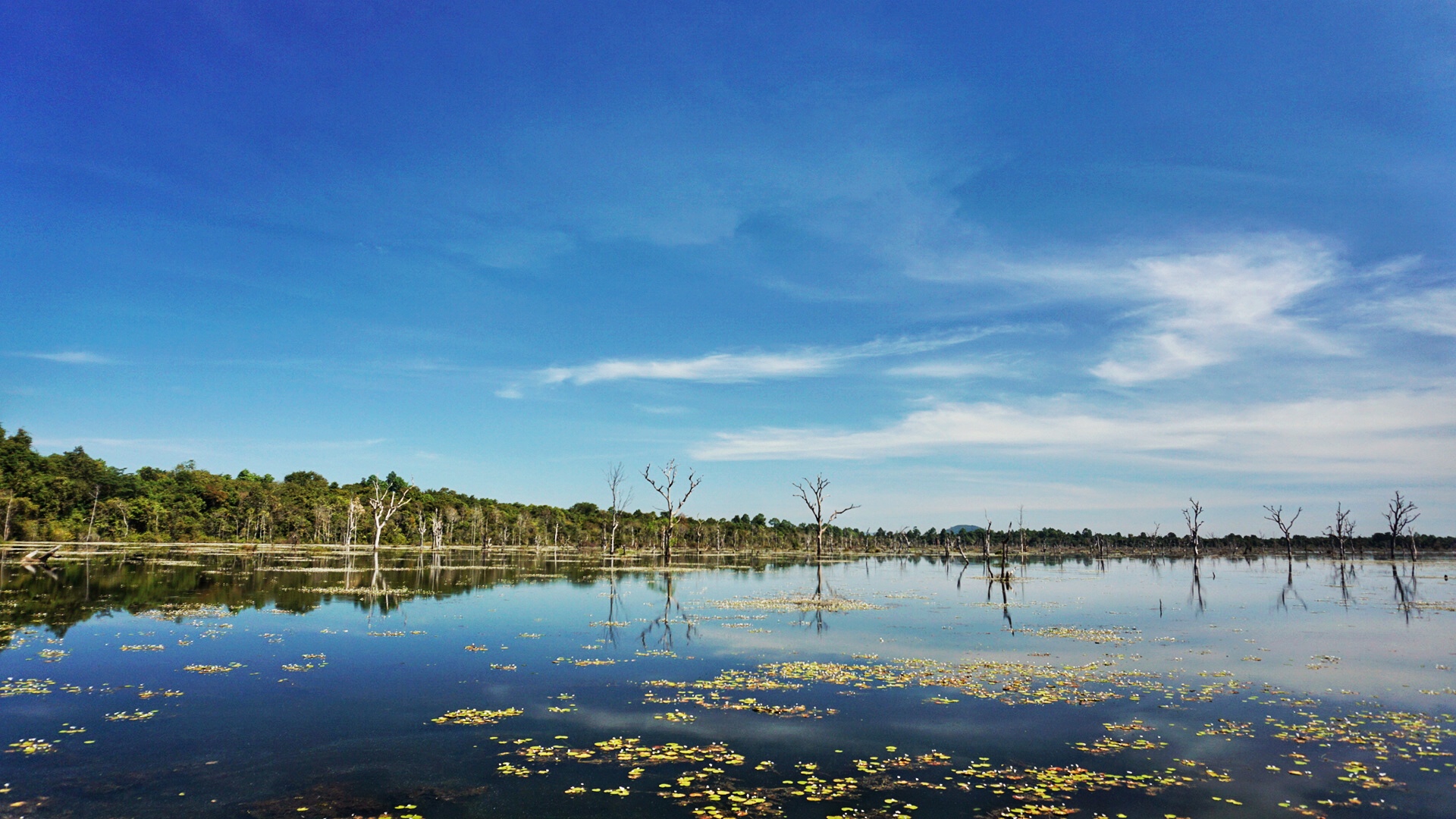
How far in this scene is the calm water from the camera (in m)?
9.32

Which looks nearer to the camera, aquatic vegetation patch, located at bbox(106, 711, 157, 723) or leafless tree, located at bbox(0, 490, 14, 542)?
aquatic vegetation patch, located at bbox(106, 711, 157, 723)

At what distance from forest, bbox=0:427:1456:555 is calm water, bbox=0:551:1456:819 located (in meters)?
31.4

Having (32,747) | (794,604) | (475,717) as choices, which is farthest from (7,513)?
(475,717)

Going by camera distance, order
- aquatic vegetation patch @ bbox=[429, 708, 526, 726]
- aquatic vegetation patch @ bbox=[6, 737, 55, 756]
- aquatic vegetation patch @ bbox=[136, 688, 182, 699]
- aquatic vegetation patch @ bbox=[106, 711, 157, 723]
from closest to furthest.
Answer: aquatic vegetation patch @ bbox=[6, 737, 55, 756], aquatic vegetation patch @ bbox=[106, 711, 157, 723], aquatic vegetation patch @ bbox=[429, 708, 526, 726], aquatic vegetation patch @ bbox=[136, 688, 182, 699]

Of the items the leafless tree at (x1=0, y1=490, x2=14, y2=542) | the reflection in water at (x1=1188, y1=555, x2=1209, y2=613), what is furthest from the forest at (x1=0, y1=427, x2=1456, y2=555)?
the reflection in water at (x1=1188, y1=555, x2=1209, y2=613)

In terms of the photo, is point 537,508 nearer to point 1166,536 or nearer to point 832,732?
point 832,732

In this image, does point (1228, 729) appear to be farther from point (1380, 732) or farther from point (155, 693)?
point (155, 693)

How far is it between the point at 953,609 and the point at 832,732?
74.9ft

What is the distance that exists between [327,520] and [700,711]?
111809mm

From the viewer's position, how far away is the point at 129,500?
94500mm

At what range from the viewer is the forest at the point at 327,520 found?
8650cm

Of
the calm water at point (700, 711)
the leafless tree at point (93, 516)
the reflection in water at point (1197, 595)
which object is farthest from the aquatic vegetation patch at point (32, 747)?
the leafless tree at point (93, 516)

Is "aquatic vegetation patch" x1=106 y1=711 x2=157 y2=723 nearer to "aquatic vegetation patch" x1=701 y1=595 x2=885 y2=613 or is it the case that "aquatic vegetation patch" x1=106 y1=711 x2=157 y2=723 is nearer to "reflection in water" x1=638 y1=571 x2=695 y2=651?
"reflection in water" x1=638 y1=571 x2=695 y2=651

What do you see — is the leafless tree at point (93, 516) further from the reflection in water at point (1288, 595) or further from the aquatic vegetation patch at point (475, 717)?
the reflection in water at point (1288, 595)
